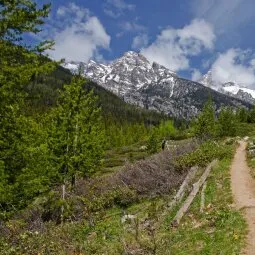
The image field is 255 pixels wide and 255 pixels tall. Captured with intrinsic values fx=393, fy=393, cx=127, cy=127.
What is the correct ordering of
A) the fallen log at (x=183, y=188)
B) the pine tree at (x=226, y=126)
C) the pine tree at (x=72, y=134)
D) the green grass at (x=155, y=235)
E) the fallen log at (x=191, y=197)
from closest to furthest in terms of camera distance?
1. the green grass at (x=155, y=235)
2. the fallen log at (x=191, y=197)
3. the fallen log at (x=183, y=188)
4. the pine tree at (x=72, y=134)
5. the pine tree at (x=226, y=126)

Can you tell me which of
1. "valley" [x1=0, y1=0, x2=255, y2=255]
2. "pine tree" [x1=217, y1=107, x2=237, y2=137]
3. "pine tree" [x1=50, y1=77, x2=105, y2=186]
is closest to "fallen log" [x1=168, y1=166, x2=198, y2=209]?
"valley" [x1=0, y1=0, x2=255, y2=255]

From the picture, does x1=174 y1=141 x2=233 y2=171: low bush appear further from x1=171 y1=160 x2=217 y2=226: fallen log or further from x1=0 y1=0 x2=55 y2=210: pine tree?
x1=0 y1=0 x2=55 y2=210: pine tree

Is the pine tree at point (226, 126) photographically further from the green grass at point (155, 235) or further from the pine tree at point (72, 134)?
the green grass at point (155, 235)

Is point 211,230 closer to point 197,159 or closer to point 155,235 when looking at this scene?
point 155,235

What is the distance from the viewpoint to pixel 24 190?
18891 mm

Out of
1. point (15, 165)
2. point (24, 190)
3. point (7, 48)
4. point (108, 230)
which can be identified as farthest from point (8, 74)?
point (108, 230)

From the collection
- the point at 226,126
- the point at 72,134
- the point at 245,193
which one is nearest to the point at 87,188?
the point at 72,134

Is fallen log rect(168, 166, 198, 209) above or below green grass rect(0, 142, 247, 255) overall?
above

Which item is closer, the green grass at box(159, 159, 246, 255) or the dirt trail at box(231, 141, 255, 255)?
the green grass at box(159, 159, 246, 255)

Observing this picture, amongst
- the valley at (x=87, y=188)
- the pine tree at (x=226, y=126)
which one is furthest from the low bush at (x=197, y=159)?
the pine tree at (x=226, y=126)

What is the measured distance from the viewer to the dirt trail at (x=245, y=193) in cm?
1283

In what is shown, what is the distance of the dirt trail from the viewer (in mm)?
12828

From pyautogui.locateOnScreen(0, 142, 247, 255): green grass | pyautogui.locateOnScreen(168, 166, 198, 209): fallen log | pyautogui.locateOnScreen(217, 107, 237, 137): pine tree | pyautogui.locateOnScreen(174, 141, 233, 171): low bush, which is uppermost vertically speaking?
pyautogui.locateOnScreen(217, 107, 237, 137): pine tree

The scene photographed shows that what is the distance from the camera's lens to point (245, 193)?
18922 millimetres
